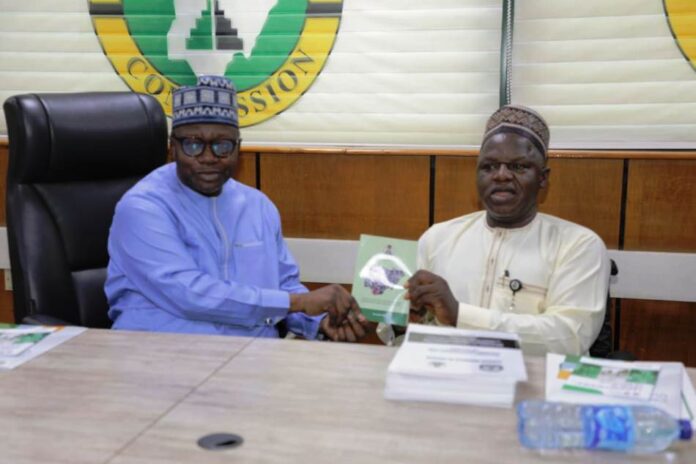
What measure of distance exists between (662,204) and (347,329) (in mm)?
1542

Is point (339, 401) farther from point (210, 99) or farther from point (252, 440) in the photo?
point (210, 99)

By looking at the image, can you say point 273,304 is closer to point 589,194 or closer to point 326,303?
point 326,303

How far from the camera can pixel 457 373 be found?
60.4 inches

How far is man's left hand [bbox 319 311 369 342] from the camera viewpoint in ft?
7.39

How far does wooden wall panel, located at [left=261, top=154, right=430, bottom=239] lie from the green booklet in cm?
125

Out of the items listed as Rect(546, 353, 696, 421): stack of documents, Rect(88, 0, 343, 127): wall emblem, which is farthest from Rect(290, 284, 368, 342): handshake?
Rect(88, 0, 343, 127): wall emblem

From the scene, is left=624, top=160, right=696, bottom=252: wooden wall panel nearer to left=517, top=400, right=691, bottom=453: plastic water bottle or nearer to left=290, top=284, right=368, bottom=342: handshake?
left=290, top=284, right=368, bottom=342: handshake

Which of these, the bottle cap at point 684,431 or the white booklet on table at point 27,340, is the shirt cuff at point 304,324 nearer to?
the white booklet on table at point 27,340

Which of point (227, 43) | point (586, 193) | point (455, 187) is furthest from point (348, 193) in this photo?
point (586, 193)

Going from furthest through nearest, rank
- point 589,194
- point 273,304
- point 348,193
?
point 348,193, point 589,194, point 273,304

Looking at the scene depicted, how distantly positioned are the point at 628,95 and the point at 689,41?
306 millimetres

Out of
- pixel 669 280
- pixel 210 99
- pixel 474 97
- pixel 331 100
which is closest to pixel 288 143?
pixel 331 100

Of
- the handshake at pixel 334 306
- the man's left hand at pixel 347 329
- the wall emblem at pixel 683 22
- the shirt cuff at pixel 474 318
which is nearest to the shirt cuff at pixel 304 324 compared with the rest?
the man's left hand at pixel 347 329

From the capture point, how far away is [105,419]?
1433mm
